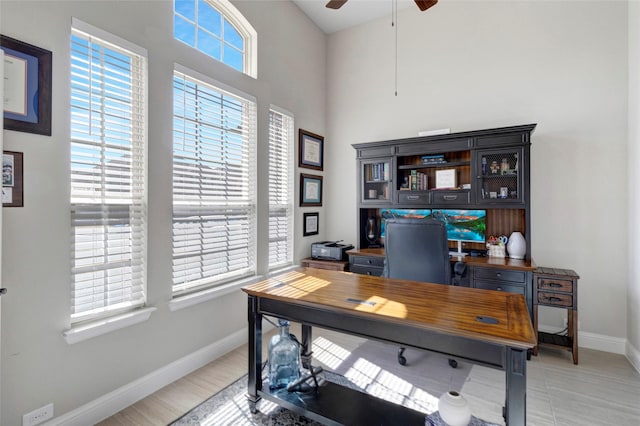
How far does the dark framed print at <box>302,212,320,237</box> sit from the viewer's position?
406 centimetres

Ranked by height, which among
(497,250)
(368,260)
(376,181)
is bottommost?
(368,260)

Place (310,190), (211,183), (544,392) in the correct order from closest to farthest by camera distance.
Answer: (544,392) → (211,183) → (310,190)

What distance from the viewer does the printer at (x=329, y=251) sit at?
3828 millimetres

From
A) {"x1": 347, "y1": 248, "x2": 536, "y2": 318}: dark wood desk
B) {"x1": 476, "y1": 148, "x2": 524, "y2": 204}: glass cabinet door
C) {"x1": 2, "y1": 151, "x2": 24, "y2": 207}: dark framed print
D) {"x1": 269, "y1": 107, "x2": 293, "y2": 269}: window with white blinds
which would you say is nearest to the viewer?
{"x1": 2, "y1": 151, "x2": 24, "y2": 207}: dark framed print

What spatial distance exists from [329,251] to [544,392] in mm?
2398

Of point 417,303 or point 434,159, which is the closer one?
point 417,303

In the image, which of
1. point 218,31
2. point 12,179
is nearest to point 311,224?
point 218,31

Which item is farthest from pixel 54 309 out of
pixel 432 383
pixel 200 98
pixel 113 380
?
pixel 432 383

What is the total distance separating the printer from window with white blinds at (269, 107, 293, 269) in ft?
1.13

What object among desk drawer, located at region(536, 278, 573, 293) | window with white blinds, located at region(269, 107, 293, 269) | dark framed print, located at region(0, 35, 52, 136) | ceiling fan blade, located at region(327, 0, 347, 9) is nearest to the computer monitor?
desk drawer, located at region(536, 278, 573, 293)

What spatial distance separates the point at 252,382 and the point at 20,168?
1828 mm

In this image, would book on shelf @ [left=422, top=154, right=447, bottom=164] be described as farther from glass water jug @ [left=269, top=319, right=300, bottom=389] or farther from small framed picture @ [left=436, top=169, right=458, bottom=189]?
glass water jug @ [left=269, top=319, right=300, bottom=389]

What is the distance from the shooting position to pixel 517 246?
310 cm

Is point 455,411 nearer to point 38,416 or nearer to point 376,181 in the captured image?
point 38,416
